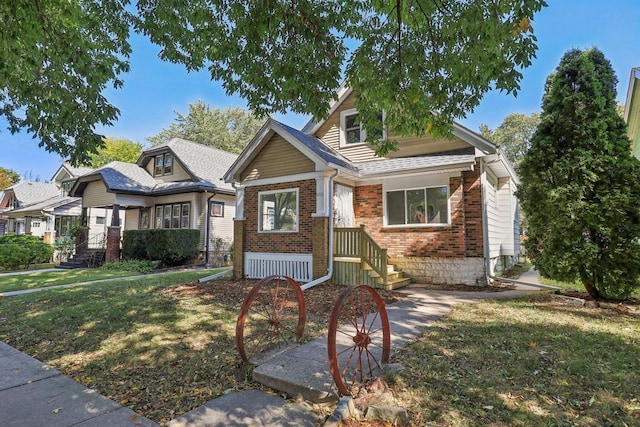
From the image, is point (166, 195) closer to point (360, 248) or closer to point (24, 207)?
point (360, 248)

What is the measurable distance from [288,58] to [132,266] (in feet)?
45.3

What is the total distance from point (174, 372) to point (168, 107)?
1665 inches

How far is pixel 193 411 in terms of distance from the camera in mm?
3059

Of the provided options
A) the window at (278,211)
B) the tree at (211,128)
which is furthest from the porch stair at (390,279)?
the tree at (211,128)

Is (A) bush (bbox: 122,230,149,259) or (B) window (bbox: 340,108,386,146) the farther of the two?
(A) bush (bbox: 122,230,149,259)

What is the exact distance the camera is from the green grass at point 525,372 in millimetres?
2873

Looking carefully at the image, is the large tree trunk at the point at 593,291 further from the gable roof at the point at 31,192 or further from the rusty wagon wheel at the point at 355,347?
the gable roof at the point at 31,192

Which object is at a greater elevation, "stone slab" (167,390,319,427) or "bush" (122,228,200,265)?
"bush" (122,228,200,265)

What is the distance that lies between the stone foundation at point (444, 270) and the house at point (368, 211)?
28 millimetres

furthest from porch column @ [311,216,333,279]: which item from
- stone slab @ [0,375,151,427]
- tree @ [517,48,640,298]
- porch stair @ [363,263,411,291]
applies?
stone slab @ [0,375,151,427]

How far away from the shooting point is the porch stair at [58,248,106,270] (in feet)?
57.9

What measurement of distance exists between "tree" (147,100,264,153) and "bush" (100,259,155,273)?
984 inches

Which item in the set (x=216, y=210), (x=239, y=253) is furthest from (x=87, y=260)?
(x=239, y=253)

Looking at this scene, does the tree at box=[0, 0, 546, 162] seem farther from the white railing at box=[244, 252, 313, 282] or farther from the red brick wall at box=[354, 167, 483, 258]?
the white railing at box=[244, 252, 313, 282]
